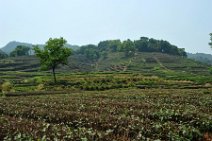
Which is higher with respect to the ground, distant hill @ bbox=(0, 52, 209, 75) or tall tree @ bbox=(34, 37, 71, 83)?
tall tree @ bbox=(34, 37, 71, 83)

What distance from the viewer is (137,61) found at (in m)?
183

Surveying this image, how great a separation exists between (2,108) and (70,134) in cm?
1725

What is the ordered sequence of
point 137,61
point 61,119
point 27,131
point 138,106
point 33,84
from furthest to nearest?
point 137,61, point 33,84, point 138,106, point 61,119, point 27,131

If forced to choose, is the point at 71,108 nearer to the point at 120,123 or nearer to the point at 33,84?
the point at 120,123

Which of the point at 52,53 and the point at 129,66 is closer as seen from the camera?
the point at 52,53

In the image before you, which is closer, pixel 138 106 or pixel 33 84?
pixel 138 106

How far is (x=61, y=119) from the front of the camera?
26.0 m

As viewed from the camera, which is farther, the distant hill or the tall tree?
the distant hill

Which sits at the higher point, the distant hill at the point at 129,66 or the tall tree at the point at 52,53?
the tall tree at the point at 52,53

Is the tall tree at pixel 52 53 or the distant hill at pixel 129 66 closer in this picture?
the tall tree at pixel 52 53

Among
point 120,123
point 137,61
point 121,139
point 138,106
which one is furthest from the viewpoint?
point 137,61

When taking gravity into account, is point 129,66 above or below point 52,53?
below

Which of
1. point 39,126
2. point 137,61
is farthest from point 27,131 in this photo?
point 137,61

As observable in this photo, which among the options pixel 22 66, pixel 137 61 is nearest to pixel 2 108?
pixel 22 66
